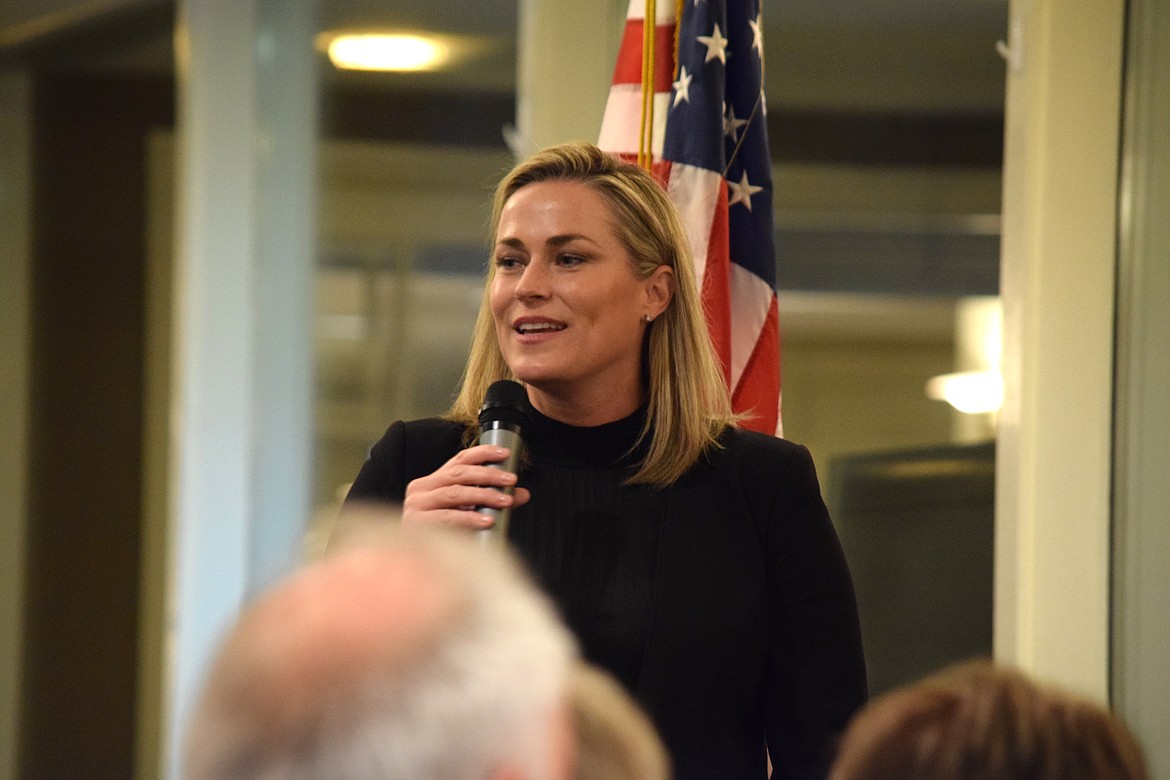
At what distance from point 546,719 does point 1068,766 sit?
0.30 metres

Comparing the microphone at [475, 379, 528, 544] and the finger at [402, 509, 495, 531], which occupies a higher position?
the microphone at [475, 379, 528, 544]

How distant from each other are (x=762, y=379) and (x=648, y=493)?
0.68 m

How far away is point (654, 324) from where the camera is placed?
2.22 metres

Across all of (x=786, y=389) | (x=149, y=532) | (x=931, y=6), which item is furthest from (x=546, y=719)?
(x=786, y=389)

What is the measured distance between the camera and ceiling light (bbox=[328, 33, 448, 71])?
4.74 m

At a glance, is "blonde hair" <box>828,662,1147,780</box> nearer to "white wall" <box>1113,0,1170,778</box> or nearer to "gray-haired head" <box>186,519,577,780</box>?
"gray-haired head" <box>186,519,577,780</box>

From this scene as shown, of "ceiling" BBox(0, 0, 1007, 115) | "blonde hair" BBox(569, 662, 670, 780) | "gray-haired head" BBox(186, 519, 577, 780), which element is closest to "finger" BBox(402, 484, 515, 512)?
"blonde hair" BBox(569, 662, 670, 780)

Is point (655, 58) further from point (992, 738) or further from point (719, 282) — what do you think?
point (992, 738)

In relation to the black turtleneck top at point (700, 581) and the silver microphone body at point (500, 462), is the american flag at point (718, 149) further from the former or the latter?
the silver microphone body at point (500, 462)

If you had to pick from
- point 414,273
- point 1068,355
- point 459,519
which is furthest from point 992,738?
point 414,273

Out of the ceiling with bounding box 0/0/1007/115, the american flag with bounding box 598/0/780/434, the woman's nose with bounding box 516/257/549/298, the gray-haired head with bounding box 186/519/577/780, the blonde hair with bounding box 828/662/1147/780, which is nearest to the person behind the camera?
the gray-haired head with bounding box 186/519/577/780

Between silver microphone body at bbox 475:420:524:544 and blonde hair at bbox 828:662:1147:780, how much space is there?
865 mm

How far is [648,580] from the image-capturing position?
2.00m

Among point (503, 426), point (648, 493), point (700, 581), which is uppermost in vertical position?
point (503, 426)
